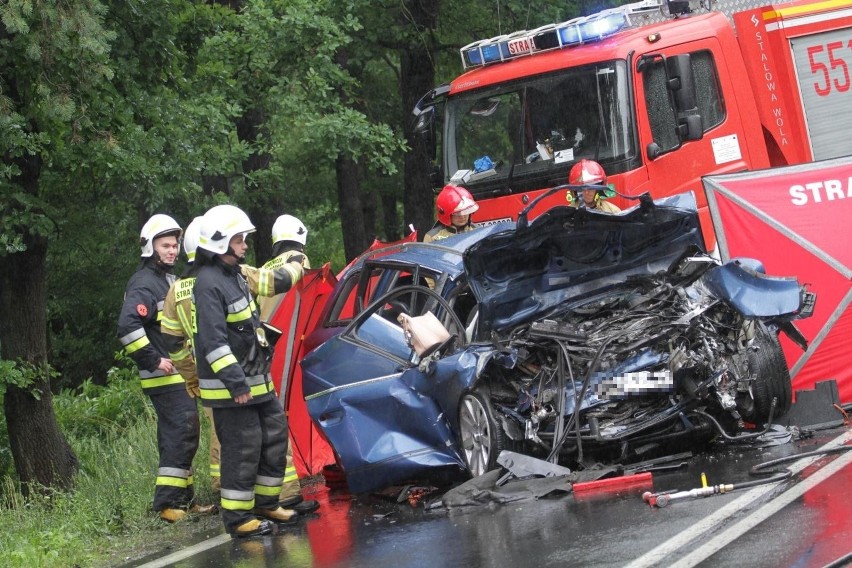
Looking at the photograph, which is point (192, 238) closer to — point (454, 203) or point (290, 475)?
point (290, 475)

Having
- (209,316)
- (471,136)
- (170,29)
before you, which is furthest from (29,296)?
(209,316)

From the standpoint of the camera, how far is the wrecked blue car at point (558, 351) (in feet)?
25.2

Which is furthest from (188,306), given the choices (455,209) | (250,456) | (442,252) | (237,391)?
(455,209)

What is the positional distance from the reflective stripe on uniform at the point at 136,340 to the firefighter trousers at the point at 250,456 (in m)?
1.05

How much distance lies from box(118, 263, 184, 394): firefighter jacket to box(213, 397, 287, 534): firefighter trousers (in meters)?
1.00

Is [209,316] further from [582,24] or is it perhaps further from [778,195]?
[582,24]

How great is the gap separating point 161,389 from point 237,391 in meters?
1.50

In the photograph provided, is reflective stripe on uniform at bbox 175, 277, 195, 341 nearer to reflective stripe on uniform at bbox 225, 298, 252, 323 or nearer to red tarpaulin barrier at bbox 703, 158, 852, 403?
reflective stripe on uniform at bbox 225, 298, 252, 323

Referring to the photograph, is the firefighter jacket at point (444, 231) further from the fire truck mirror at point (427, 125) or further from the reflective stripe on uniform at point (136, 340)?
the reflective stripe on uniform at point (136, 340)

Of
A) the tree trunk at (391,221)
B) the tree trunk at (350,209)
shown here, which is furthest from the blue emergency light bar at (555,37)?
the tree trunk at (391,221)

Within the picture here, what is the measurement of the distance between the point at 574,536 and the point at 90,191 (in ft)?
30.9

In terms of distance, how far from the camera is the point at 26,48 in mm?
10742

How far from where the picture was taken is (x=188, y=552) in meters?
7.72

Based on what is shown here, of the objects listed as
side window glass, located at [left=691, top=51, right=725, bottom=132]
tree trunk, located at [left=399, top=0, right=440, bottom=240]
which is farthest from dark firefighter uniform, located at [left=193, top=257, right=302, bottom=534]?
tree trunk, located at [left=399, top=0, right=440, bottom=240]
